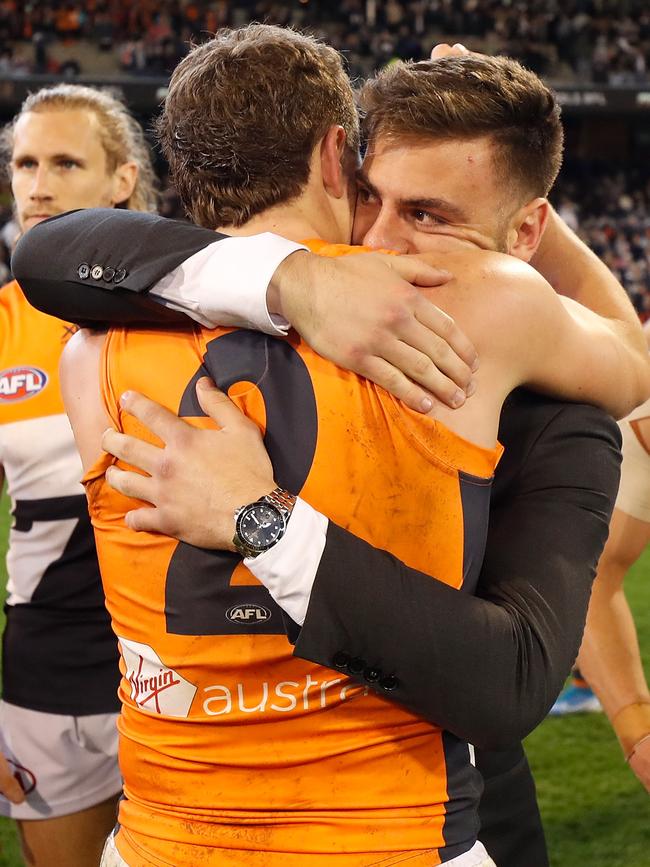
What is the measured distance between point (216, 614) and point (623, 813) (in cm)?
312

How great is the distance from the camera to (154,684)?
1.35 m

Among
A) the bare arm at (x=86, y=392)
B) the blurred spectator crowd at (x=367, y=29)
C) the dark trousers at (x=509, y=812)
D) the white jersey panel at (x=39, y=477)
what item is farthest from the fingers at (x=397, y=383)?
the blurred spectator crowd at (x=367, y=29)

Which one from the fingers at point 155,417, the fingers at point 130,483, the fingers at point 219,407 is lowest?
the fingers at point 130,483

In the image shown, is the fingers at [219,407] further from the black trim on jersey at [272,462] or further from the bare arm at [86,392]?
the bare arm at [86,392]

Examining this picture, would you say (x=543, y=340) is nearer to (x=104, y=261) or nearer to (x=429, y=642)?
(x=429, y=642)

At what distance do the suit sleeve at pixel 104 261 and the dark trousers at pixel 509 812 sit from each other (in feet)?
3.41

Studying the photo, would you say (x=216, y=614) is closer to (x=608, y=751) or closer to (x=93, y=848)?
(x=93, y=848)

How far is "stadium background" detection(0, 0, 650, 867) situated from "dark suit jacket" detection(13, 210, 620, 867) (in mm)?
17604

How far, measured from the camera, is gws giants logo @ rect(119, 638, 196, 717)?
1.32 m

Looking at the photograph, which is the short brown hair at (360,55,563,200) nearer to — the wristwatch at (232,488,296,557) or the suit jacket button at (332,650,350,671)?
the wristwatch at (232,488,296,557)

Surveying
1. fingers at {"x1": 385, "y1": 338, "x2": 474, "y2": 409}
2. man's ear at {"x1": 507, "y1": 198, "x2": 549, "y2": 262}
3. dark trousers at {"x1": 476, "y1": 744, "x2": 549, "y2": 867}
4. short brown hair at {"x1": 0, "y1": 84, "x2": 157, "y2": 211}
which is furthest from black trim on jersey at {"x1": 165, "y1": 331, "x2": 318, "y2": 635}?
short brown hair at {"x1": 0, "y1": 84, "x2": 157, "y2": 211}

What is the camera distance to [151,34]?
933 inches

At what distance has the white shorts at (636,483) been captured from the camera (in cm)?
281

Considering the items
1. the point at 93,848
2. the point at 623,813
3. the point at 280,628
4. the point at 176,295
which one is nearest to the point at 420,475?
the point at 280,628
